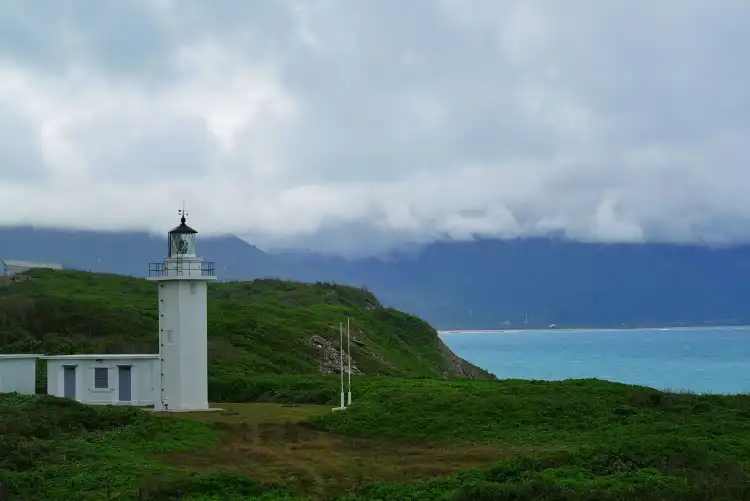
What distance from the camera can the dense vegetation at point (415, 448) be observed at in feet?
66.5

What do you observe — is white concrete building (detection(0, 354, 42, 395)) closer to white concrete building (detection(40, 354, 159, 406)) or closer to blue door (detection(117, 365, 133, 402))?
white concrete building (detection(40, 354, 159, 406))

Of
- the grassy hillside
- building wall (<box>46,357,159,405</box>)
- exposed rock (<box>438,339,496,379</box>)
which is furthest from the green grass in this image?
exposed rock (<box>438,339,496,379</box>)

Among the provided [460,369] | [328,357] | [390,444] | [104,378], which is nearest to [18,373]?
[104,378]

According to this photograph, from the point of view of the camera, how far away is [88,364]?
34656mm

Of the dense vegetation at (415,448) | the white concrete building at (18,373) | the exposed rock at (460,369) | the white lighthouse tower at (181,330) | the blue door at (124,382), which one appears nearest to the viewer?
the dense vegetation at (415,448)

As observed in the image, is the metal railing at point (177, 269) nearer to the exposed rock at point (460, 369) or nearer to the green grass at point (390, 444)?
the green grass at point (390, 444)

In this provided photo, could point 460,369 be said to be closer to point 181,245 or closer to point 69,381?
point 181,245

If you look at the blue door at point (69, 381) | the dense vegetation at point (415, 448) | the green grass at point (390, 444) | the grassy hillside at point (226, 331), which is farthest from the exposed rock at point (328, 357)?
the blue door at point (69, 381)

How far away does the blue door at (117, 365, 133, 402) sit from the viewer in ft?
114

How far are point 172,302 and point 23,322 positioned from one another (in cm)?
2002

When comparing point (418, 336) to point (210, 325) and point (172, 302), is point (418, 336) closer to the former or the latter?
point (210, 325)

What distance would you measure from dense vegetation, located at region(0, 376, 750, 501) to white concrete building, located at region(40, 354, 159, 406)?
4.00 metres

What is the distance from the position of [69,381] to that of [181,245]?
21.8ft

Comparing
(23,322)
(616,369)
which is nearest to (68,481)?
(23,322)
